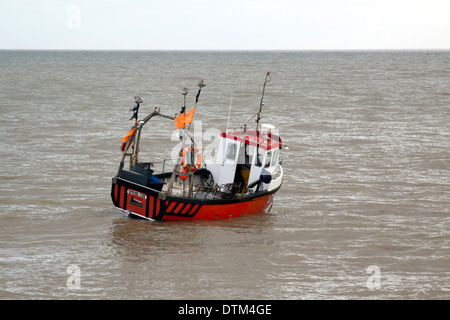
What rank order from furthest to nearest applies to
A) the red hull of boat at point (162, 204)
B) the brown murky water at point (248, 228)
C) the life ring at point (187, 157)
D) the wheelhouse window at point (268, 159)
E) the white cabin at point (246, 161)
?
the wheelhouse window at point (268, 159) → the white cabin at point (246, 161) → the red hull of boat at point (162, 204) → the life ring at point (187, 157) → the brown murky water at point (248, 228)

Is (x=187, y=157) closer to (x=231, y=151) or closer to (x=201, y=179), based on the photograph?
(x=231, y=151)

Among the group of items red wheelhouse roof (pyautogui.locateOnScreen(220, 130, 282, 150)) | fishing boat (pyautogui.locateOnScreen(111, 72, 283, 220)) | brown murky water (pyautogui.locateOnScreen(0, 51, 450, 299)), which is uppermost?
red wheelhouse roof (pyautogui.locateOnScreen(220, 130, 282, 150))

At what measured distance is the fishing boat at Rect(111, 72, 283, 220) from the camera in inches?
637

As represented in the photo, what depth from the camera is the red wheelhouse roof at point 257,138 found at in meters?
18.2

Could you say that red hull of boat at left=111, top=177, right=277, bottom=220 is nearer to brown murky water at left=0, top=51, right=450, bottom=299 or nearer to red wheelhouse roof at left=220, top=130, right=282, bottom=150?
brown murky water at left=0, top=51, right=450, bottom=299

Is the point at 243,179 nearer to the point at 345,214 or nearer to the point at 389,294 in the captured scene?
the point at 345,214

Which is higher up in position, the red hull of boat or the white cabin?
the white cabin

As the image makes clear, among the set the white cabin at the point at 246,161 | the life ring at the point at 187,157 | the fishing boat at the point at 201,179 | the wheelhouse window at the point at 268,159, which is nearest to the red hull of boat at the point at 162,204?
the fishing boat at the point at 201,179

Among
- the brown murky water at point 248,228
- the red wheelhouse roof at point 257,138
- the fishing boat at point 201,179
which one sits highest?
the red wheelhouse roof at point 257,138

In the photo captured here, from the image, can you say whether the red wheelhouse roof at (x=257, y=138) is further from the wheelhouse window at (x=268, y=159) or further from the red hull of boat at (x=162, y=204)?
the red hull of boat at (x=162, y=204)

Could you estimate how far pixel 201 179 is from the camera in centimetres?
1864

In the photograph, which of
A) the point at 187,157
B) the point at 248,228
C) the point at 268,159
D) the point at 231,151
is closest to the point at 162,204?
the point at 187,157

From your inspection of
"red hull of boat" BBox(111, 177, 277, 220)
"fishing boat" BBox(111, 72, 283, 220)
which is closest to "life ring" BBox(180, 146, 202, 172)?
"fishing boat" BBox(111, 72, 283, 220)

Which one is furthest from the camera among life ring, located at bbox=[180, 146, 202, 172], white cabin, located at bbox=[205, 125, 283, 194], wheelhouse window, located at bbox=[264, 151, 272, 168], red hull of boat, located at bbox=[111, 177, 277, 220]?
wheelhouse window, located at bbox=[264, 151, 272, 168]
